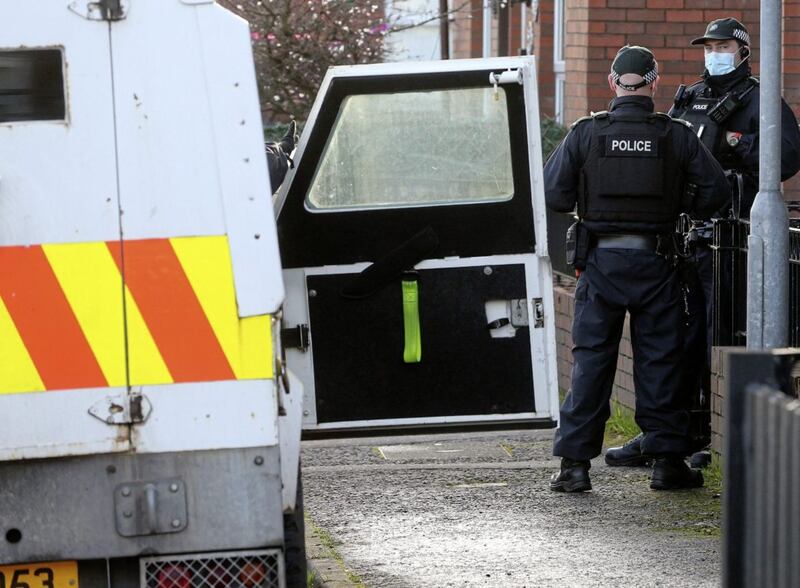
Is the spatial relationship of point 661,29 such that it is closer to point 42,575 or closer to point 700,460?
point 700,460

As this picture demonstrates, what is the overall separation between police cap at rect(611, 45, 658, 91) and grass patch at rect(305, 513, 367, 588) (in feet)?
7.50

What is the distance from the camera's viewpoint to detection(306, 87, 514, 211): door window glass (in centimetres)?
534

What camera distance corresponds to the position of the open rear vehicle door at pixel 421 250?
526 cm

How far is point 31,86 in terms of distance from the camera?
378 centimetres

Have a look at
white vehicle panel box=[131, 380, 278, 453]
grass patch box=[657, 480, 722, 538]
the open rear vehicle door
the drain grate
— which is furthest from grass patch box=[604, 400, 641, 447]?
white vehicle panel box=[131, 380, 278, 453]

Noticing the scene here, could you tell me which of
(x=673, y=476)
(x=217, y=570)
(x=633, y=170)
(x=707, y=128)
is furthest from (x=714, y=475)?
(x=217, y=570)

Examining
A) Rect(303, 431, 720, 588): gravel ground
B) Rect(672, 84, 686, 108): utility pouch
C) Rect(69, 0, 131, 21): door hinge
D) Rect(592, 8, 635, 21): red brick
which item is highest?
Rect(592, 8, 635, 21): red brick

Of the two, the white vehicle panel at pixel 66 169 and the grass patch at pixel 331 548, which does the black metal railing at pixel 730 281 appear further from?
the white vehicle panel at pixel 66 169

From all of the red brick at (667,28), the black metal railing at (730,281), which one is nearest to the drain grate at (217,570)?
the black metal railing at (730,281)

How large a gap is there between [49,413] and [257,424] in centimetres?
50

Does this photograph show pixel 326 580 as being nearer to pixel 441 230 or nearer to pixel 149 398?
pixel 441 230

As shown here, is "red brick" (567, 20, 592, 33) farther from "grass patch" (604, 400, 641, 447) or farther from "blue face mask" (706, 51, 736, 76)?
"blue face mask" (706, 51, 736, 76)

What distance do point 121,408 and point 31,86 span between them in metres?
0.80

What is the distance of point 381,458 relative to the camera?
313 inches
